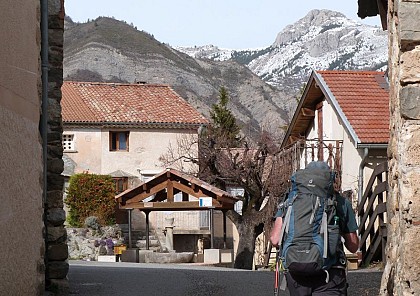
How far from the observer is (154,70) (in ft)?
415

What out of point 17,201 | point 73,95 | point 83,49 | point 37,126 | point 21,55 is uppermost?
point 83,49

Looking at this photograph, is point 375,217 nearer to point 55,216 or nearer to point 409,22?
point 55,216

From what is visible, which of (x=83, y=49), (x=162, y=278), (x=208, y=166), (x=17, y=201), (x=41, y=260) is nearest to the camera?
(x=17, y=201)

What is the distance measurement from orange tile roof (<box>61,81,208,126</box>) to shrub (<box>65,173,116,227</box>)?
14.7 feet

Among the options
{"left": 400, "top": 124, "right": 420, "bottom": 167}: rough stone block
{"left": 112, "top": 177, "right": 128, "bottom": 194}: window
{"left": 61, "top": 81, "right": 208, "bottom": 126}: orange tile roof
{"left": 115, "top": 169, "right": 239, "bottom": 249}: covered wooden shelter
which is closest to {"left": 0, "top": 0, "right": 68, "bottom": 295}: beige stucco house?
{"left": 400, "top": 124, "right": 420, "bottom": 167}: rough stone block

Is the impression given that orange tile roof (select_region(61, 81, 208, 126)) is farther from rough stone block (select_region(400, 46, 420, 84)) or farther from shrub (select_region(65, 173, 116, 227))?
rough stone block (select_region(400, 46, 420, 84))

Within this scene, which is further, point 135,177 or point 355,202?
point 135,177

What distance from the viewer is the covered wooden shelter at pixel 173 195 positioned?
3166cm

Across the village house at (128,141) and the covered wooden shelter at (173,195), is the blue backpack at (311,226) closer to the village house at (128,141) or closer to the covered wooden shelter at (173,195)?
the covered wooden shelter at (173,195)

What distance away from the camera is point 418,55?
6.95 metres

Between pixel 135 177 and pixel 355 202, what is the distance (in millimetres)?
20231

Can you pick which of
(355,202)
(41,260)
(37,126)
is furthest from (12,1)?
(355,202)

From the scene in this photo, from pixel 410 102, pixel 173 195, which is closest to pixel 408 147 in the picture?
pixel 410 102

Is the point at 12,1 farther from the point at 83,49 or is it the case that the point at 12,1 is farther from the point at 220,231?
the point at 83,49
